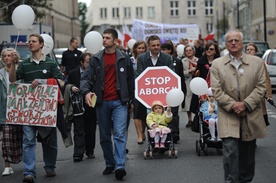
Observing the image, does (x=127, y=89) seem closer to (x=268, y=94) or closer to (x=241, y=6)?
(x=268, y=94)

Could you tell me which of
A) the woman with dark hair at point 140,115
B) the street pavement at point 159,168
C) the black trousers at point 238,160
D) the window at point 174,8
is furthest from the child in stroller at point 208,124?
the window at point 174,8

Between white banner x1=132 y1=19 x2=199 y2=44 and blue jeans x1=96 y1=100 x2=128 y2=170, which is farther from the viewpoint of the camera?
white banner x1=132 y1=19 x2=199 y2=44

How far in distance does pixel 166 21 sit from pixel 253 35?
48713 millimetres

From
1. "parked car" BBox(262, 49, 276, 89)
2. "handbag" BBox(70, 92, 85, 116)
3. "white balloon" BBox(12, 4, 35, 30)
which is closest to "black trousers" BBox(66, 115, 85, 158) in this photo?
"handbag" BBox(70, 92, 85, 116)

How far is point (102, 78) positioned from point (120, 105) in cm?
41

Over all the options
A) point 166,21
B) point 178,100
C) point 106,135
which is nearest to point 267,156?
point 178,100

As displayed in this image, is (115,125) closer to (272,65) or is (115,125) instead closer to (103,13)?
(272,65)

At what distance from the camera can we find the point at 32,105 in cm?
1079

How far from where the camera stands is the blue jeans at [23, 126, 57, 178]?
10.4 metres

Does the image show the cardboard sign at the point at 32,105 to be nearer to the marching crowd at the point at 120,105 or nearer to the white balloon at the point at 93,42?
the marching crowd at the point at 120,105

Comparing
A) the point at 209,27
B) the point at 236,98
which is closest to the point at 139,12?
the point at 209,27

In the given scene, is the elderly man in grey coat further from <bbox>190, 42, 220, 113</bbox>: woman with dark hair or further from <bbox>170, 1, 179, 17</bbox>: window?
<bbox>170, 1, 179, 17</bbox>: window

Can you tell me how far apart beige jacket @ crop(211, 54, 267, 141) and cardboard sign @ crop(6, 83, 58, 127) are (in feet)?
9.57

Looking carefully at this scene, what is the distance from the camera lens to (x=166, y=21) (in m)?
138
